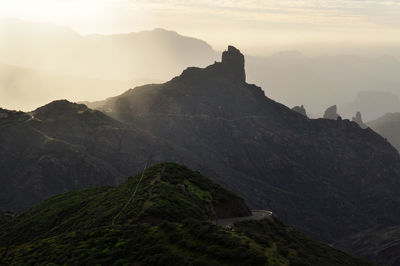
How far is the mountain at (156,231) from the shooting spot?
5941 cm

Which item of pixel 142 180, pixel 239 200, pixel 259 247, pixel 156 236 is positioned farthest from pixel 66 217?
pixel 259 247

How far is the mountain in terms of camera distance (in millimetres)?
59406

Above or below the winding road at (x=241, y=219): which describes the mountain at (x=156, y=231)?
above

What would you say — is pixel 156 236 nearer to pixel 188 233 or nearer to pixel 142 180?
pixel 188 233

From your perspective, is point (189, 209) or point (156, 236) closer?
point (156, 236)

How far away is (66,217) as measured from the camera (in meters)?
101

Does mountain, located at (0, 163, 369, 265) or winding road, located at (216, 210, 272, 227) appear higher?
mountain, located at (0, 163, 369, 265)

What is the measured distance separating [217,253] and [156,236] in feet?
31.5

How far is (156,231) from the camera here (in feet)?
216

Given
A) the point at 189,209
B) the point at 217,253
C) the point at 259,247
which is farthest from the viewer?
the point at 189,209

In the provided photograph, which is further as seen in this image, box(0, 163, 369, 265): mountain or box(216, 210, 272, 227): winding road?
box(216, 210, 272, 227): winding road

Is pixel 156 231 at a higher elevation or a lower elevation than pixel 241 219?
higher

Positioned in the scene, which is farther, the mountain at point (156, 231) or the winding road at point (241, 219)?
the winding road at point (241, 219)

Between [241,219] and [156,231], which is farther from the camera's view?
[241,219]
